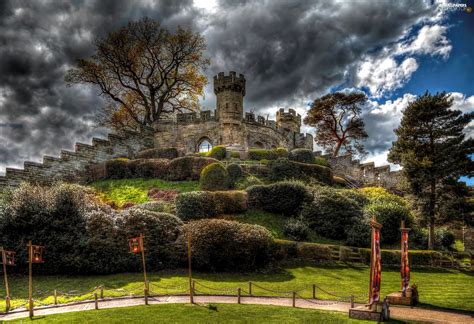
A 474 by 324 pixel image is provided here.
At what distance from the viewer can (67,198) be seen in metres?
19.5

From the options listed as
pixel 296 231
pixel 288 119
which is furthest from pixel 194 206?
pixel 288 119

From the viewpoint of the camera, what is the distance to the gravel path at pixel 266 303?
40.2ft

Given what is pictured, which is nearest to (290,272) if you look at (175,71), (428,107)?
(428,107)

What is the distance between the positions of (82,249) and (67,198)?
2910 mm

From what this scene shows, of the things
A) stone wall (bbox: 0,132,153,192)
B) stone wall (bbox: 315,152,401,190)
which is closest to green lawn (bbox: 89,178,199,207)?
stone wall (bbox: 0,132,153,192)

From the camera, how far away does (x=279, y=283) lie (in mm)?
16906

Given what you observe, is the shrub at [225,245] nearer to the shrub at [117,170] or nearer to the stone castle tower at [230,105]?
the shrub at [117,170]

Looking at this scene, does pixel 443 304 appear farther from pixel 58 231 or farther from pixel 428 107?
pixel 58 231

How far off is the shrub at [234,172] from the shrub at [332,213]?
6.20 m

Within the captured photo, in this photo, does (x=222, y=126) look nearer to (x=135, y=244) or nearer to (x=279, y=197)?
(x=279, y=197)

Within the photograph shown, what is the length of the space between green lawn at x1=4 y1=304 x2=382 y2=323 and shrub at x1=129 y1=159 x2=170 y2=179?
1951cm

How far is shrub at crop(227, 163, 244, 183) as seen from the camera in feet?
100

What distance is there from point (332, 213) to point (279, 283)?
32.0ft

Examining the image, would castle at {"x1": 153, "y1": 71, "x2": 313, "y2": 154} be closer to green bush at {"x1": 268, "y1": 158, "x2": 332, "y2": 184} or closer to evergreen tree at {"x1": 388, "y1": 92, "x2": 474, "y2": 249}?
green bush at {"x1": 268, "y1": 158, "x2": 332, "y2": 184}
